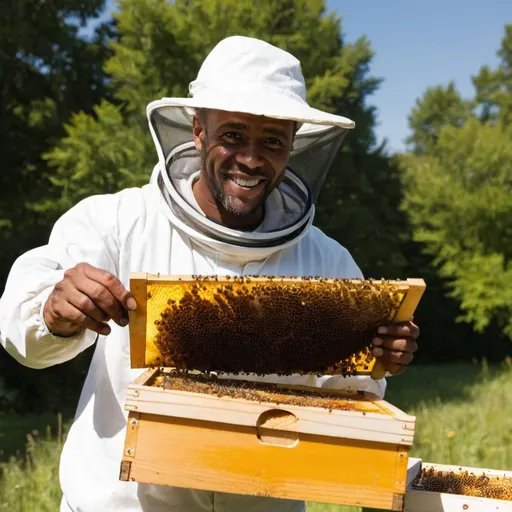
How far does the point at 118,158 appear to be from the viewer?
46.3 feet

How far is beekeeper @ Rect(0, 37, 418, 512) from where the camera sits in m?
2.18

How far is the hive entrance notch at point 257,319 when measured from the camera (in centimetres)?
207

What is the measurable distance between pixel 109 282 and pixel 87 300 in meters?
0.08

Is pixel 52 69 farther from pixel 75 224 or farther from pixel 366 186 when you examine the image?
pixel 75 224

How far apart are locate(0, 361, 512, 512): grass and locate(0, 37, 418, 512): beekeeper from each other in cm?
220

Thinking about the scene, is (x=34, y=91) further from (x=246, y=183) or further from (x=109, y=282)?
(x=109, y=282)

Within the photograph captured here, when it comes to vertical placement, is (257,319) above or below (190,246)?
below

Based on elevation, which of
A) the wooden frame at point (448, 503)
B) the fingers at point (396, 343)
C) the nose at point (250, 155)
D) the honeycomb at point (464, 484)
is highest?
the nose at point (250, 155)

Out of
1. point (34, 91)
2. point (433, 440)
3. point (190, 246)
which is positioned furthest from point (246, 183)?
point (34, 91)

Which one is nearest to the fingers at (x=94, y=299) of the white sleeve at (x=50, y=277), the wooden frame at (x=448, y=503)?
the white sleeve at (x=50, y=277)

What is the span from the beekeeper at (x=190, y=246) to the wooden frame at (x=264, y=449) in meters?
0.35

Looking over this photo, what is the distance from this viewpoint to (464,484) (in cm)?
293

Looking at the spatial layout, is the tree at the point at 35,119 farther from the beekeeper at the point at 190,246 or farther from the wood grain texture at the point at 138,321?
the wood grain texture at the point at 138,321

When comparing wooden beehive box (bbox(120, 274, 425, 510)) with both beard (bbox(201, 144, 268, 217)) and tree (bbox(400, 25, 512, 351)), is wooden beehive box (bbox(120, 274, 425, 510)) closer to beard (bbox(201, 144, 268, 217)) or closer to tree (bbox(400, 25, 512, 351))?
beard (bbox(201, 144, 268, 217))
